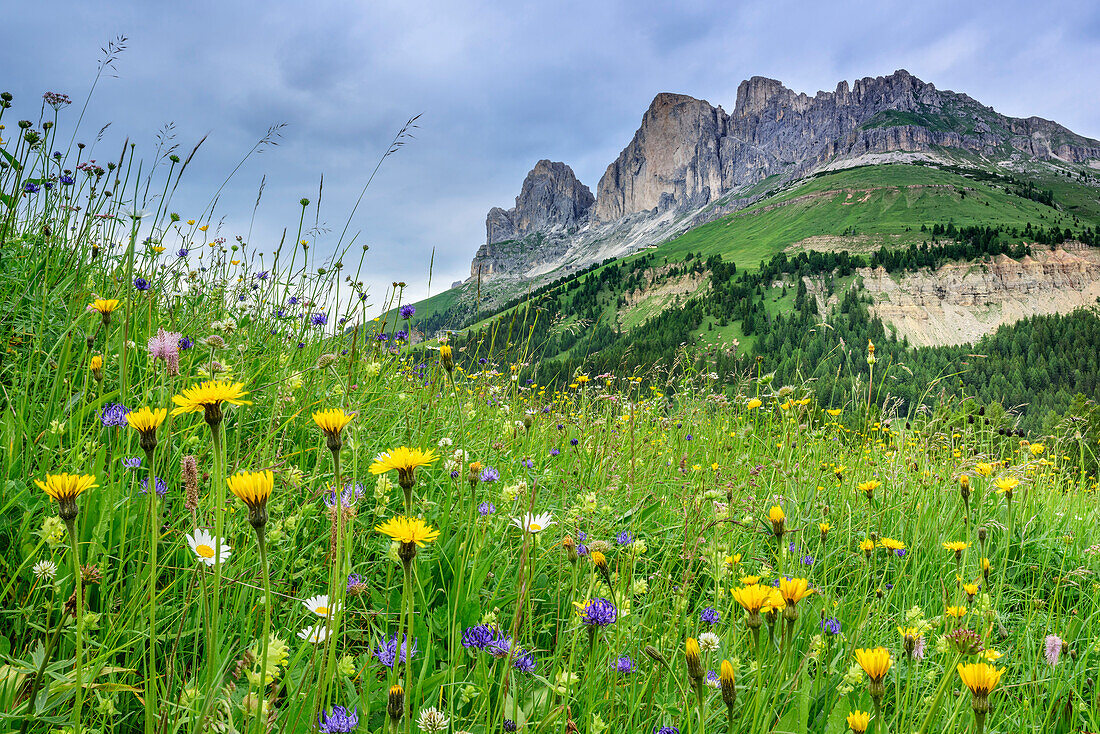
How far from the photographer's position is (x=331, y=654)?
2.93ft

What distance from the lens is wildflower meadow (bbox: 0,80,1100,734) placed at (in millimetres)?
972

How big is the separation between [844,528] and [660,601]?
4.97 feet

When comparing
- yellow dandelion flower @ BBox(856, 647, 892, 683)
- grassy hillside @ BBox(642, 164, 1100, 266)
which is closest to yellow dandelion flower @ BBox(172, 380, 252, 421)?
yellow dandelion flower @ BBox(856, 647, 892, 683)

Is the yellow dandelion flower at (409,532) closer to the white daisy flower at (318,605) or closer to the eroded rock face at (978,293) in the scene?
the white daisy flower at (318,605)

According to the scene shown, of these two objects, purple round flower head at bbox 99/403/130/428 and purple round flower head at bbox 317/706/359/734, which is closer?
purple round flower head at bbox 317/706/359/734

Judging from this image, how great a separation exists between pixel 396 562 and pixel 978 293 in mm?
138767

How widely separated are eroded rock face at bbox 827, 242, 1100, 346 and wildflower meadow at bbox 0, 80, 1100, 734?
4515 inches

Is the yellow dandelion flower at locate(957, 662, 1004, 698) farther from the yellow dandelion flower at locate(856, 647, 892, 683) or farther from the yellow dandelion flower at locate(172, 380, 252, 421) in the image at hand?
the yellow dandelion flower at locate(172, 380, 252, 421)

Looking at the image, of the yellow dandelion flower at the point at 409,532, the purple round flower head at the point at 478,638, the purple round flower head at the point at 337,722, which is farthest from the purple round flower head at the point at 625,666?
the yellow dandelion flower at the point at 409,532

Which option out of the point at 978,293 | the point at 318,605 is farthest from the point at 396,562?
the point at 978,293

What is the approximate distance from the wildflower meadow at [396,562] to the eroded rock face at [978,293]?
376 feet

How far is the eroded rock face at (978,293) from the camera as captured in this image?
336 ft

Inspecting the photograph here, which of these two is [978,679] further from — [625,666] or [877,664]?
[625,666]

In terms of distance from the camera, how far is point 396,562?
1.60m
